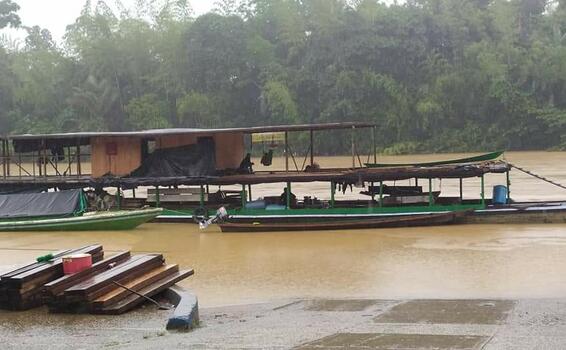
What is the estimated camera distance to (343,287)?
1113cm

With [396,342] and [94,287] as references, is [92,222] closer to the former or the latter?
[94,287]

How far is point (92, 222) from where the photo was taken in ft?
66.2

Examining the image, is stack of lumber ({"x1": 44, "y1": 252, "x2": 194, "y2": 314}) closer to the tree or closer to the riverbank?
the riverbank

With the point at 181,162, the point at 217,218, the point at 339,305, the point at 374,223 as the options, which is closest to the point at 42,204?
the point at 181,162

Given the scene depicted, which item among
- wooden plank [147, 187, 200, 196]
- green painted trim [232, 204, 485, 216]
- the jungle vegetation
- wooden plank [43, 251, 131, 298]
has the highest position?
the jungle vegetation

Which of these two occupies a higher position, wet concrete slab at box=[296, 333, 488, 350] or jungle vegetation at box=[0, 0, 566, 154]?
jungle vegetation at box=[0, 0, 566, 154]

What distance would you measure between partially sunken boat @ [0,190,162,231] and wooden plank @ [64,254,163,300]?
11.2 meters

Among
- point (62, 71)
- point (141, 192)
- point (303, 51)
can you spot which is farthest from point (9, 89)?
point (141, 192)

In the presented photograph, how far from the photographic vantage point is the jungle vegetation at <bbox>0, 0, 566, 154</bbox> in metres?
52.4

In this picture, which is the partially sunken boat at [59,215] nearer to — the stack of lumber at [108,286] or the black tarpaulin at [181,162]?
the black tarpaulin at [181,162]

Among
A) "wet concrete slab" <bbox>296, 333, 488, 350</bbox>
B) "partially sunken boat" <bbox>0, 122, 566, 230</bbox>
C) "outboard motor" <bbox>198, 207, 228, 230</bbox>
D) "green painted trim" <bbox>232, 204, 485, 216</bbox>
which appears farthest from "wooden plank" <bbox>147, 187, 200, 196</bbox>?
"wet concrete slab" <bbox>296, 333, 488, 350</bbox>

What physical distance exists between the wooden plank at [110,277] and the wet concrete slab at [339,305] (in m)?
2.03

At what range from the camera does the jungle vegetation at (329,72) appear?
52406 millimetres

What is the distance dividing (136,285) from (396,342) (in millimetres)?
3513
